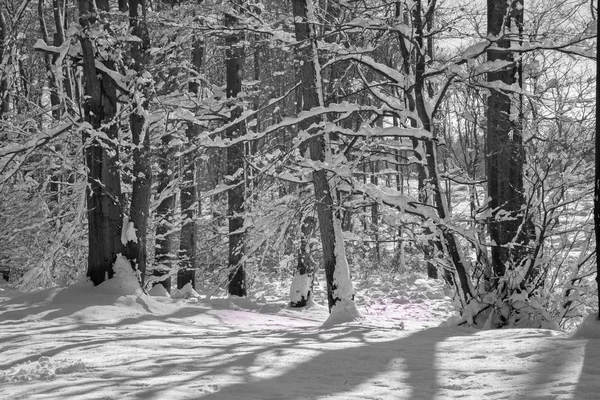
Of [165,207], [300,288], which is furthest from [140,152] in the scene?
[300,288]

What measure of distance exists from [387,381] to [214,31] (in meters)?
5.67

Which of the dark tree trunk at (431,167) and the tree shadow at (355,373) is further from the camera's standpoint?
the dark tree trunk at (431,167)

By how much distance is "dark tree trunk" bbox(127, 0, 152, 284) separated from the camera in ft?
27.7

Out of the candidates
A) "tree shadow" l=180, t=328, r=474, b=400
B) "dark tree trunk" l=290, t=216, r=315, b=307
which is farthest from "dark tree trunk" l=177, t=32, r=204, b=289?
"tree shadow" l=180, t=328, r=474, b=400

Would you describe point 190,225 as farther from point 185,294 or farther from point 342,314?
point 342,314

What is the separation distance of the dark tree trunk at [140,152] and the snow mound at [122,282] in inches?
5.5

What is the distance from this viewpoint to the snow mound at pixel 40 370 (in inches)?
154

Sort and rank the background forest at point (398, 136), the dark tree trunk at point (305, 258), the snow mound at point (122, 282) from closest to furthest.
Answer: the background forest at point (398, 136) < the snow mound at point (122, 282) < the dark tree trunk at point (305, 258)

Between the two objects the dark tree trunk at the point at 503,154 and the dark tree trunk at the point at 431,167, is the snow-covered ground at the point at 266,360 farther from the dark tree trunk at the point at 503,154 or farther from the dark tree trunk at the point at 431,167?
the dark tree trunk at the point at 503,154

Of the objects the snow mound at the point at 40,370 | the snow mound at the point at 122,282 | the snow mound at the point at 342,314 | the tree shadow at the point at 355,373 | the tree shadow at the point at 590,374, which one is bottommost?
the snow mound at the point at 342,314

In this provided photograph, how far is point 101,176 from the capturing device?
838cm

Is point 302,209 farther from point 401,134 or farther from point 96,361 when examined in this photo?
point 96,361

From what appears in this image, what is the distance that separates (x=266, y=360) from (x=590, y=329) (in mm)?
2659

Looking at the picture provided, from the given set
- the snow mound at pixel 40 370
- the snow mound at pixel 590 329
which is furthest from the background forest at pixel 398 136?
the snow mound at pixel 40 370
